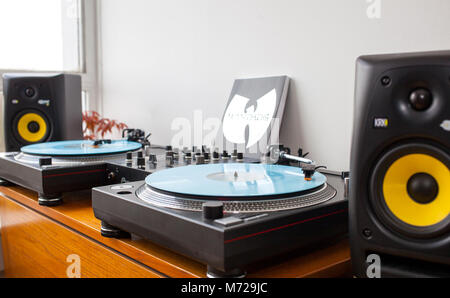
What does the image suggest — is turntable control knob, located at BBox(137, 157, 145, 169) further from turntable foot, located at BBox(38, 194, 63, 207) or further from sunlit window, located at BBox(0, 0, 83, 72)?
sunlit window, located at BBox(0, 0, 83, 72)

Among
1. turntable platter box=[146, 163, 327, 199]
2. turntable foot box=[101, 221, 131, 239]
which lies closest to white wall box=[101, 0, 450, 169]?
turntable platter box=[146, 163, 327, 199]

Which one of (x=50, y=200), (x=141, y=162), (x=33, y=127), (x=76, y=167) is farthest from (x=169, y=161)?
(x=33, y=127)

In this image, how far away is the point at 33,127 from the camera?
1.92 m

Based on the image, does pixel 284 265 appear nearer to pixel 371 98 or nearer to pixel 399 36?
pixel 371 98

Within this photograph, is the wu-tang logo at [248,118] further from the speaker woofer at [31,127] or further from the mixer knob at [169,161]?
the speaker woofer at [31,127]

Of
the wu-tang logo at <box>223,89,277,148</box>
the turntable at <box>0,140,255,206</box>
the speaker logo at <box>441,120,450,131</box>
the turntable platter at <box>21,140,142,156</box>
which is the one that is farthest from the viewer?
the wu-tang logo at <box>223,89,277,148</box>

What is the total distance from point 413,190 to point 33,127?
179 centimetres

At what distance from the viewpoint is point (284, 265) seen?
810mm

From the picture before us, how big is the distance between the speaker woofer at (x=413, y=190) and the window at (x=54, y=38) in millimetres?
2504

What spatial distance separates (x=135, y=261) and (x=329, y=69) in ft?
3.12

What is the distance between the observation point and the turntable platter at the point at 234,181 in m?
0.81

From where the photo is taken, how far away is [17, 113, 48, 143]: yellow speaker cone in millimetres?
1893
